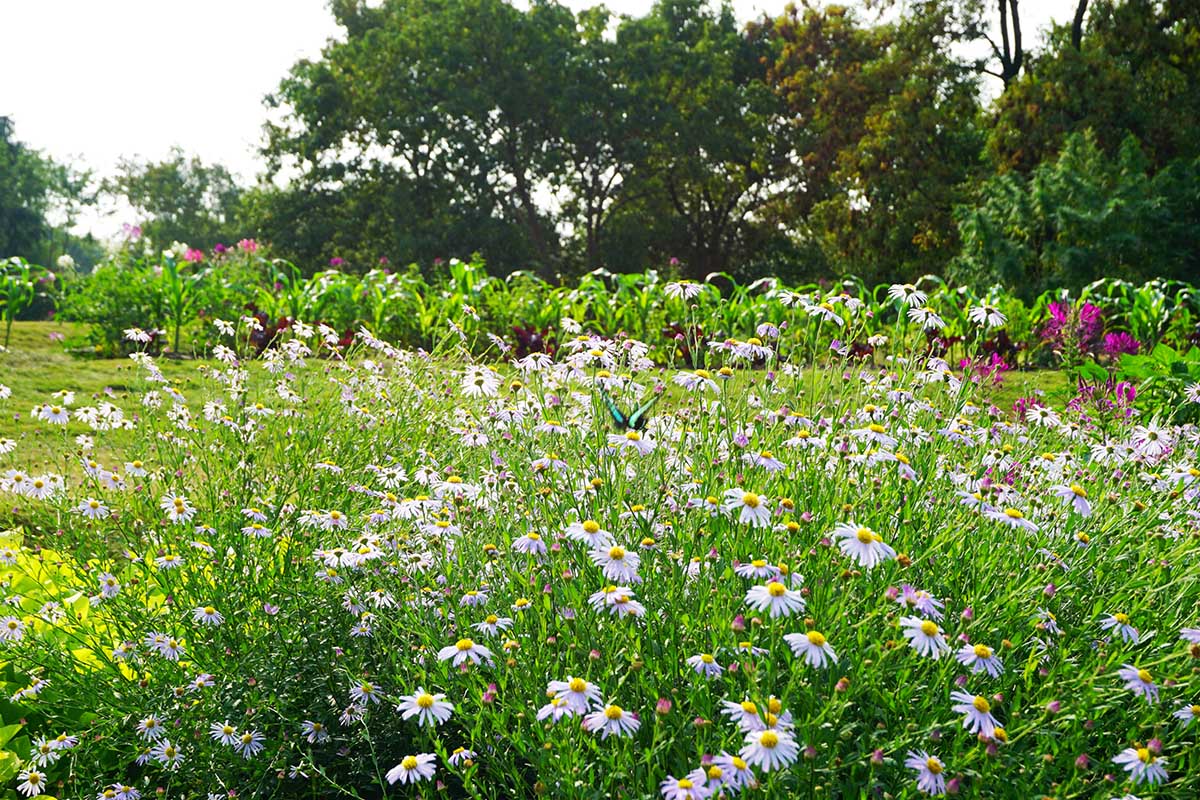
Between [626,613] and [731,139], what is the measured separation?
73.5 ft

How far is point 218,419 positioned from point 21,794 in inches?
50.4

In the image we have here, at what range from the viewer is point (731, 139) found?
75.5 feet

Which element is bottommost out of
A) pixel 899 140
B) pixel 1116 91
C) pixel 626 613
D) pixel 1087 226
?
pixel 626 613

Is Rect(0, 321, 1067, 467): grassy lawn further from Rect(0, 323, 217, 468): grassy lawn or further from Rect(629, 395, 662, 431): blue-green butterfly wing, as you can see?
Rect(629, 395, 662, 431): blue-green butterfly wing

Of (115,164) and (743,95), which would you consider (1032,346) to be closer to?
(743,95)

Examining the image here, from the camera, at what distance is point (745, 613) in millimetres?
2064

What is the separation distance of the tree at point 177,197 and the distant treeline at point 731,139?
19548 millimetres

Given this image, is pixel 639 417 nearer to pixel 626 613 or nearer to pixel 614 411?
pixel 614 411

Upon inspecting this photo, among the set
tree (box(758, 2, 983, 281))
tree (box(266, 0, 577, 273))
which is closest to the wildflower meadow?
tree (box(758, 2, 983, 281))

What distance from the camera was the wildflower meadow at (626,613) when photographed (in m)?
1.82

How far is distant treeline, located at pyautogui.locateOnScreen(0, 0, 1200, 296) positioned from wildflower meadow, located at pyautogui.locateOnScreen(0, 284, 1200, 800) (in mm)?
12674

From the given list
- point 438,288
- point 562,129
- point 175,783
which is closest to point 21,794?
point 175,783

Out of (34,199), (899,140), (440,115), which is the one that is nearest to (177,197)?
(34,199)

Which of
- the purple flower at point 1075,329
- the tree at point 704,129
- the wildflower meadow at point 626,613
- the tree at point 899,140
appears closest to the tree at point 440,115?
the tree at point 704,129
